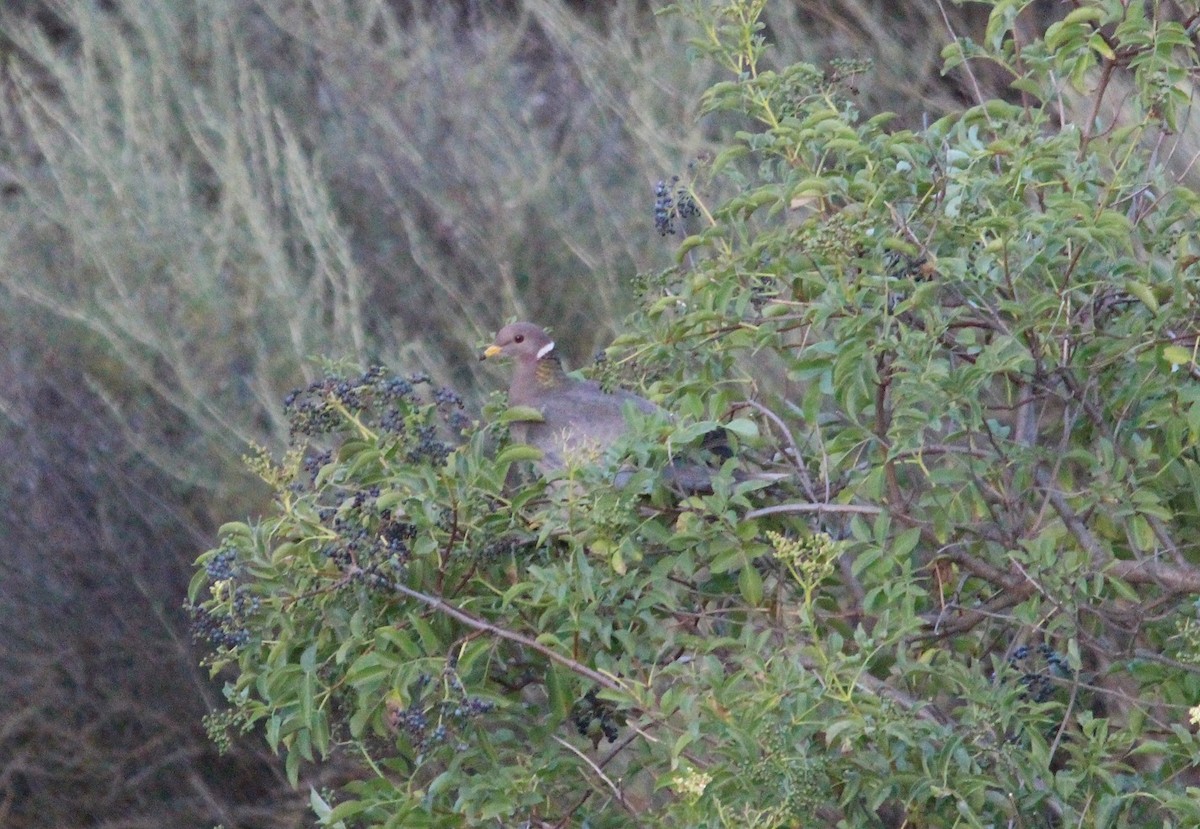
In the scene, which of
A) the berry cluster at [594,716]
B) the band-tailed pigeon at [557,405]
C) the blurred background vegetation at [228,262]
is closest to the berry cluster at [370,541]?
the band-tailed pigeon at [557,405]

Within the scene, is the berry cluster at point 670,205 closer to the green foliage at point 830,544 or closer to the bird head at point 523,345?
the green foliage at point 830,544

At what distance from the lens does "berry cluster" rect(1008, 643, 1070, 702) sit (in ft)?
8.48

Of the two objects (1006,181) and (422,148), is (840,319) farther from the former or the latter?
(422,148)

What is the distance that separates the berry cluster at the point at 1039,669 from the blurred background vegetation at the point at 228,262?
105 inches

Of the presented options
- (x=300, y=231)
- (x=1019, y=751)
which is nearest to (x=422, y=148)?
(x=300, y=231)

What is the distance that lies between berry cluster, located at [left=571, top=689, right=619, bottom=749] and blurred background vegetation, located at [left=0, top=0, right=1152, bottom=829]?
2335 millimetres

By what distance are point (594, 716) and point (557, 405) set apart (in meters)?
1.20

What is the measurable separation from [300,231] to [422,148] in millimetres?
737

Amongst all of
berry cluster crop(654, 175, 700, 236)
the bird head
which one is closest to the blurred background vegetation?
the bird head

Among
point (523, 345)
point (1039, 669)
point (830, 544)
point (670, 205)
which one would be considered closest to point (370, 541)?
point (830, 544)

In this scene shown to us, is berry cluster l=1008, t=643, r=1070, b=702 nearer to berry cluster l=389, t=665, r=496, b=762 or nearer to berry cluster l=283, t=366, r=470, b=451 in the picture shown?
berry cluster l=389, t=665, r=496, b=762

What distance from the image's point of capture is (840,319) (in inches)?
99.8

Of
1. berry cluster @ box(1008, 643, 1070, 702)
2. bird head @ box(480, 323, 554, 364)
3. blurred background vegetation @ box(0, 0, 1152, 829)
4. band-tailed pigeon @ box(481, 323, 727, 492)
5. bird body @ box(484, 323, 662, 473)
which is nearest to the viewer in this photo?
berry cluster @ box(1008, 643, 1070, 702)

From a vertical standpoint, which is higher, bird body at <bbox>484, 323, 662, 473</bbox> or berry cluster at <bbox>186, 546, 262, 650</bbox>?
berry cluster at <bbox>186, 546, 262, 650</bbox>
